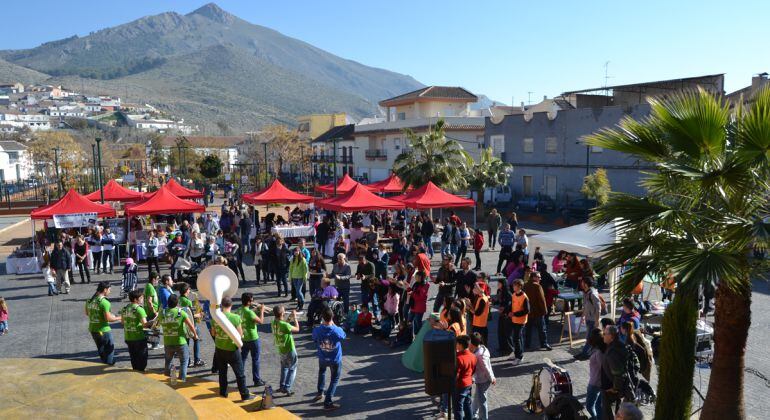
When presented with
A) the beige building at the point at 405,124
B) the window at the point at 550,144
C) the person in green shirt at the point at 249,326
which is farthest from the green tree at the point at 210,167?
the person in green shirt at the point at 249,326

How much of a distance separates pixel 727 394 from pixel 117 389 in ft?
22.1

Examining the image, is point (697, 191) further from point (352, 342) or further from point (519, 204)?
point (519, 204)

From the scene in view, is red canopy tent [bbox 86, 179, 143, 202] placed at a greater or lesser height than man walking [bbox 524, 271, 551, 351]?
greater

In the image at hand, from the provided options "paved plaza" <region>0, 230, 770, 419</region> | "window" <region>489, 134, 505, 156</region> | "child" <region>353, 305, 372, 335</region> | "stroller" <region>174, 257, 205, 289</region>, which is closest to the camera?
"paved plaza" <region>0, 230, 770, 419</region>

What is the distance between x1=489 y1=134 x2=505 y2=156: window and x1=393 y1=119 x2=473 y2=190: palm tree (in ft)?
42.9

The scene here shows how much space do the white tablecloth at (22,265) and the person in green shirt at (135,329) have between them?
1216 cm

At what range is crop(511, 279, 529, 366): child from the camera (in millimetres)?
9805

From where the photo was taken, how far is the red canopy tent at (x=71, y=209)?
711 inches

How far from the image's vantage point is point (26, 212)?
37.9 m

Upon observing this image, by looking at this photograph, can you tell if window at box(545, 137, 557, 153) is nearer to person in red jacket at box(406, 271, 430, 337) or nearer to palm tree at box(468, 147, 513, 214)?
palm tree at box(468, 147, 513, 214)

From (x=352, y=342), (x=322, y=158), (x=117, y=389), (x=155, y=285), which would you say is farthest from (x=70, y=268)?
(x=322, y=158)

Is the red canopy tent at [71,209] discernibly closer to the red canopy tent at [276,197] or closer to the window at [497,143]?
the red canopy tent at [276,197]

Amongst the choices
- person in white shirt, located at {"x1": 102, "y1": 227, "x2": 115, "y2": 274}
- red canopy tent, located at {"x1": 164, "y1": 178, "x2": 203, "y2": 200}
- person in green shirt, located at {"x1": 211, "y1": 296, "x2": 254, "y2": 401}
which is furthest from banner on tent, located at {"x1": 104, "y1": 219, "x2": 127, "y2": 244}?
person in green shirt, located at {"x1": 211, "y1": 296, "x2": 254, "y2": 401}

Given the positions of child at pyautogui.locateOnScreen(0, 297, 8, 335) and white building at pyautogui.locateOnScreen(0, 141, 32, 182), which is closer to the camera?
child at pyautogui.locateOnScreen(0, 297, 8, 335)
